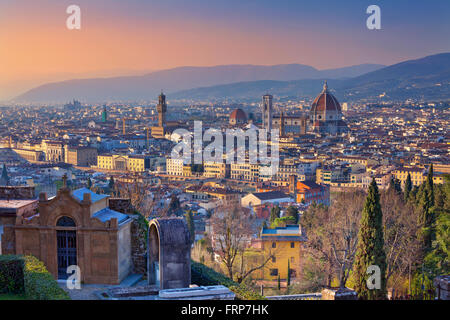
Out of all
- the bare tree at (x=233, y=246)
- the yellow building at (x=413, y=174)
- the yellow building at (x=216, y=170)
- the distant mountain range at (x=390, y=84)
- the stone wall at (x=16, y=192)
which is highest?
the distant mountain range at (x=390, y=84)

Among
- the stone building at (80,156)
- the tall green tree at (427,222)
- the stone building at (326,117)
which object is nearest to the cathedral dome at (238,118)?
the stone building at (326,117)

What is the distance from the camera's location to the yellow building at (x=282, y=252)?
42.2 feet

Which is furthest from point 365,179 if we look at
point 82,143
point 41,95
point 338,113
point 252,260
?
point 41,95

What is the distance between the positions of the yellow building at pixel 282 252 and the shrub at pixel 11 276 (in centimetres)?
831

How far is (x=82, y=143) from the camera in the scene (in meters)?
54.8

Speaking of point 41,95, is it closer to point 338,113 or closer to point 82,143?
point 82,143

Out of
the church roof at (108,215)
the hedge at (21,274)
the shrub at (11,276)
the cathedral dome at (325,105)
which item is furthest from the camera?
the cathedral dome at (325,105)

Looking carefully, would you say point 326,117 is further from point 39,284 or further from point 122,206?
point 39,284

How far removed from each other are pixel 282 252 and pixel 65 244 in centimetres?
839

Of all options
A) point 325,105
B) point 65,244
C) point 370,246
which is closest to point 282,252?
point 370,246

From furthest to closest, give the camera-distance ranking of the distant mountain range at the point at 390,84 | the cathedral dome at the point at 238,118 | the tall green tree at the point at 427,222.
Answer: the distant mountain range at the point at 390,84 → the cathedral dome at the point at 238,118 → the tall green tree at the point at 427,222

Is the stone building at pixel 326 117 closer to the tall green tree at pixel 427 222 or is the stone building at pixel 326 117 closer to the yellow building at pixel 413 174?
the yellow building at pixel 413 174
